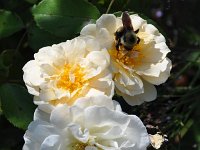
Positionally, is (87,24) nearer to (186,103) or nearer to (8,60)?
(8,60)

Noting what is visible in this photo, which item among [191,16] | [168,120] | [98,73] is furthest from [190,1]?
[98,73]

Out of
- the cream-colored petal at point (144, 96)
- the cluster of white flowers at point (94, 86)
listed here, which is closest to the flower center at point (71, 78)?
the cluster of white flowers at point (94, 86)

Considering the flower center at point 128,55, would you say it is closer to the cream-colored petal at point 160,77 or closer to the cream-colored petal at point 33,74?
the cream-colored petal at point 160,77

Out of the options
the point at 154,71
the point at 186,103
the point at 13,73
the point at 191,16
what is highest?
the point at 154,71

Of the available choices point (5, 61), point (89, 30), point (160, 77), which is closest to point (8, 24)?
point (5, 61)

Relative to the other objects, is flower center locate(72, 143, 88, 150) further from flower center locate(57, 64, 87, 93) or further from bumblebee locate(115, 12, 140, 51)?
bumblebee locate(115, 12, 140, 51)

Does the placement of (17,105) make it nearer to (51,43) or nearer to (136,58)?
(51,43)
